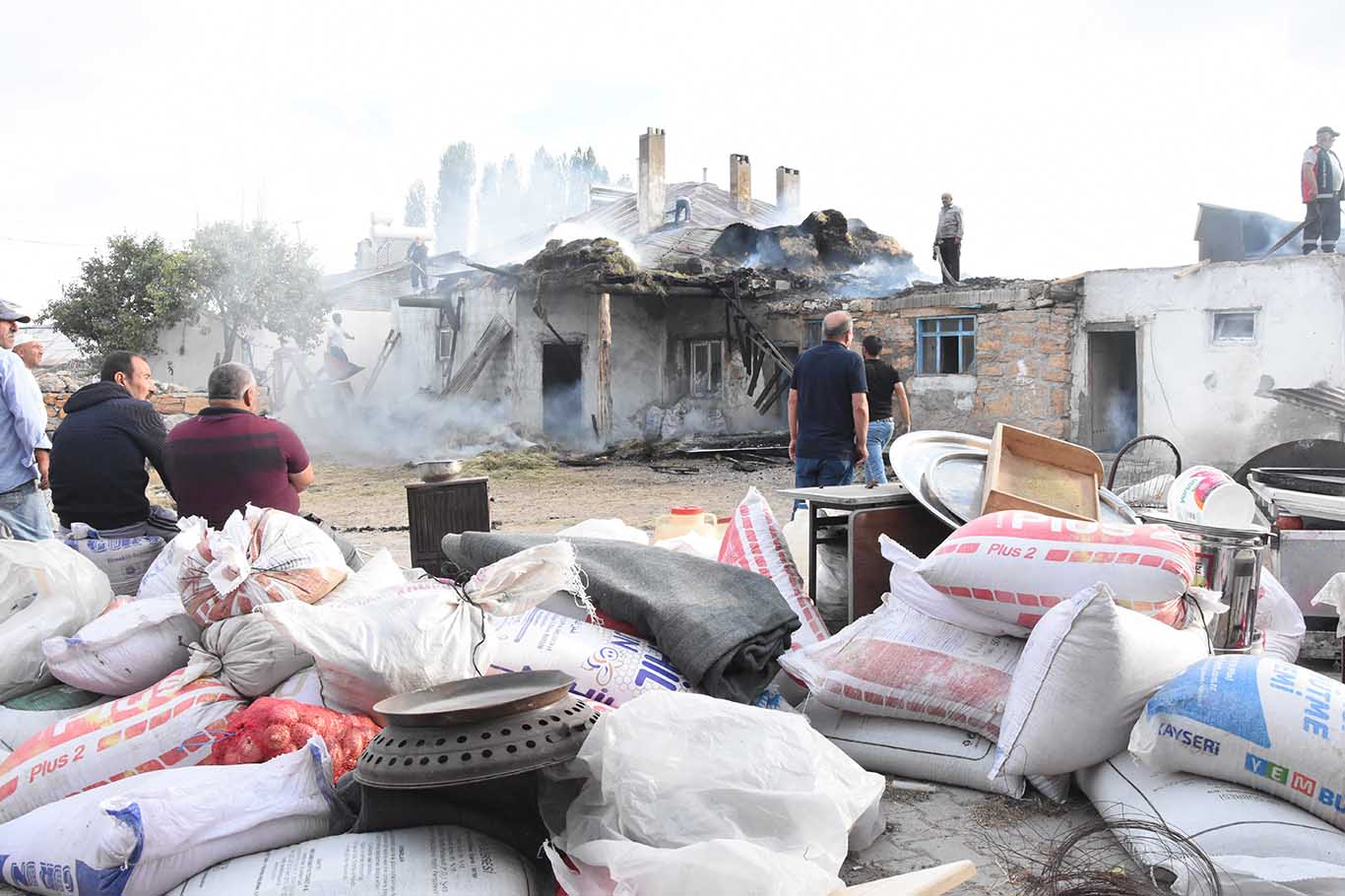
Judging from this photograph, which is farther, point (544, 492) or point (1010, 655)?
point (544, 492)

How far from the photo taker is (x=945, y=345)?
13750 millimetres

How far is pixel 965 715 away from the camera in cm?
282

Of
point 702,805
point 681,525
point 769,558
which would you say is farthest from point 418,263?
point 702,805

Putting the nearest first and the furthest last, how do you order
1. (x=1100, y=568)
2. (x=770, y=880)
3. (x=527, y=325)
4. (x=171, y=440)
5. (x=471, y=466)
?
(x=770, y=880)
(x=1100, y=568)
(x=171, y=440)
(x=471, y=466)
(x=527, y=325)

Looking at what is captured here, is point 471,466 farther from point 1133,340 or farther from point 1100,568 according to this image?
point 1100,568

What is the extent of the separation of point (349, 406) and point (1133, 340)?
563 inches

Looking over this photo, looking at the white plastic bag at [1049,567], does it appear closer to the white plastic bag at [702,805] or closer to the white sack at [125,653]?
the white plastic bag at [702,805]

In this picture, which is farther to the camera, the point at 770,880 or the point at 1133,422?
the point at 1133,422

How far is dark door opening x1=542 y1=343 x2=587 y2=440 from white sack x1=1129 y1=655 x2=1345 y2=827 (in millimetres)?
14759

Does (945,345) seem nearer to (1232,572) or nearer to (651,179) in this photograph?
(651,179)

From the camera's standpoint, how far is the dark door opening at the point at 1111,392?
491 inches

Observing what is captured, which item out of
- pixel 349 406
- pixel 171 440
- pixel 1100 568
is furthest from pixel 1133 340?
pixel 349 406

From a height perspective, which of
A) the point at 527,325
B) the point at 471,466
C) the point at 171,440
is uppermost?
the point at 527,325

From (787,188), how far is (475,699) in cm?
2525
